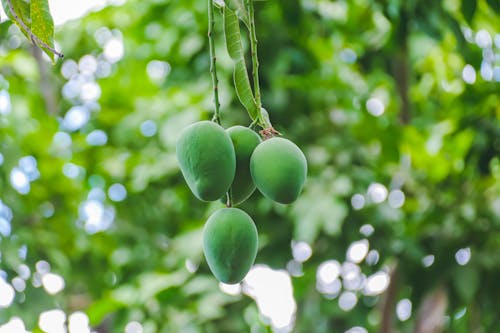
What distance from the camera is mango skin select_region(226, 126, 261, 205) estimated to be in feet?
3.07

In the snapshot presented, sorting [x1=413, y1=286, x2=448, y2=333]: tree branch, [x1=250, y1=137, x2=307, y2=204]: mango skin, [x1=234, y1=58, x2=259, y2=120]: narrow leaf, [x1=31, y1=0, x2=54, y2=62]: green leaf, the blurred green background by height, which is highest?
[x1=31, y1=0, x2=54, y2=62]: green leaf

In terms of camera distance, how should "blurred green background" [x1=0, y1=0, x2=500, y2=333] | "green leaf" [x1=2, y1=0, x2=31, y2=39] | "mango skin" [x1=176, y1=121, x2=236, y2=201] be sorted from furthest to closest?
"blurred green background" [x1=0, y1=0, x2=500, y2=333]
"green leaf" [x1=2, y1=0, x2=31, y2=39]
"mango skin" [x1=176, y1=121, x2=236, y2=201]

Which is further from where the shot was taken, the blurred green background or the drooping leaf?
the blurred green background

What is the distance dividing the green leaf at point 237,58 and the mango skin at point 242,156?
0.10 ft

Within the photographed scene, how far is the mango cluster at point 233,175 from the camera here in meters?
0.86

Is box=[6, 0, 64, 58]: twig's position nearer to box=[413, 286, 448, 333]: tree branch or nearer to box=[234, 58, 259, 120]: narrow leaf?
box=[234, 58, 259, 120]: narrow leaf

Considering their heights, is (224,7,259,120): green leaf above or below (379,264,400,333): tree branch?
above

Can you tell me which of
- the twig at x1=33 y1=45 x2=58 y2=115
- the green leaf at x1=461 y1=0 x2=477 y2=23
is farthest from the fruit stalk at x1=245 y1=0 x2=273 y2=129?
the twig at x1=33 y1=45 x2=58 y2=115

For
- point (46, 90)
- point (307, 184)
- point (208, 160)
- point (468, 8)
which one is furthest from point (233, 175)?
point (46, 90)

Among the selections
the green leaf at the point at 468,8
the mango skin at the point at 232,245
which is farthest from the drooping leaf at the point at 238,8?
the green leaf at the point at 468,8

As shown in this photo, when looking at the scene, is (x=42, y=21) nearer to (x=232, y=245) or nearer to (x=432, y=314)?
(x=232, y=245)

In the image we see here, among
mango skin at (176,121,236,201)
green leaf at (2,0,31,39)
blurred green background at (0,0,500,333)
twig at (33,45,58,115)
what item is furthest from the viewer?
twig at (33,45,58,115)

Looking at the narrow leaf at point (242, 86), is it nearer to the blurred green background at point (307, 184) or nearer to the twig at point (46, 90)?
the blurred green background at point (307, 184)

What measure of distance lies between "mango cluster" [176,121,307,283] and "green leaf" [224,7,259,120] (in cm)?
4
